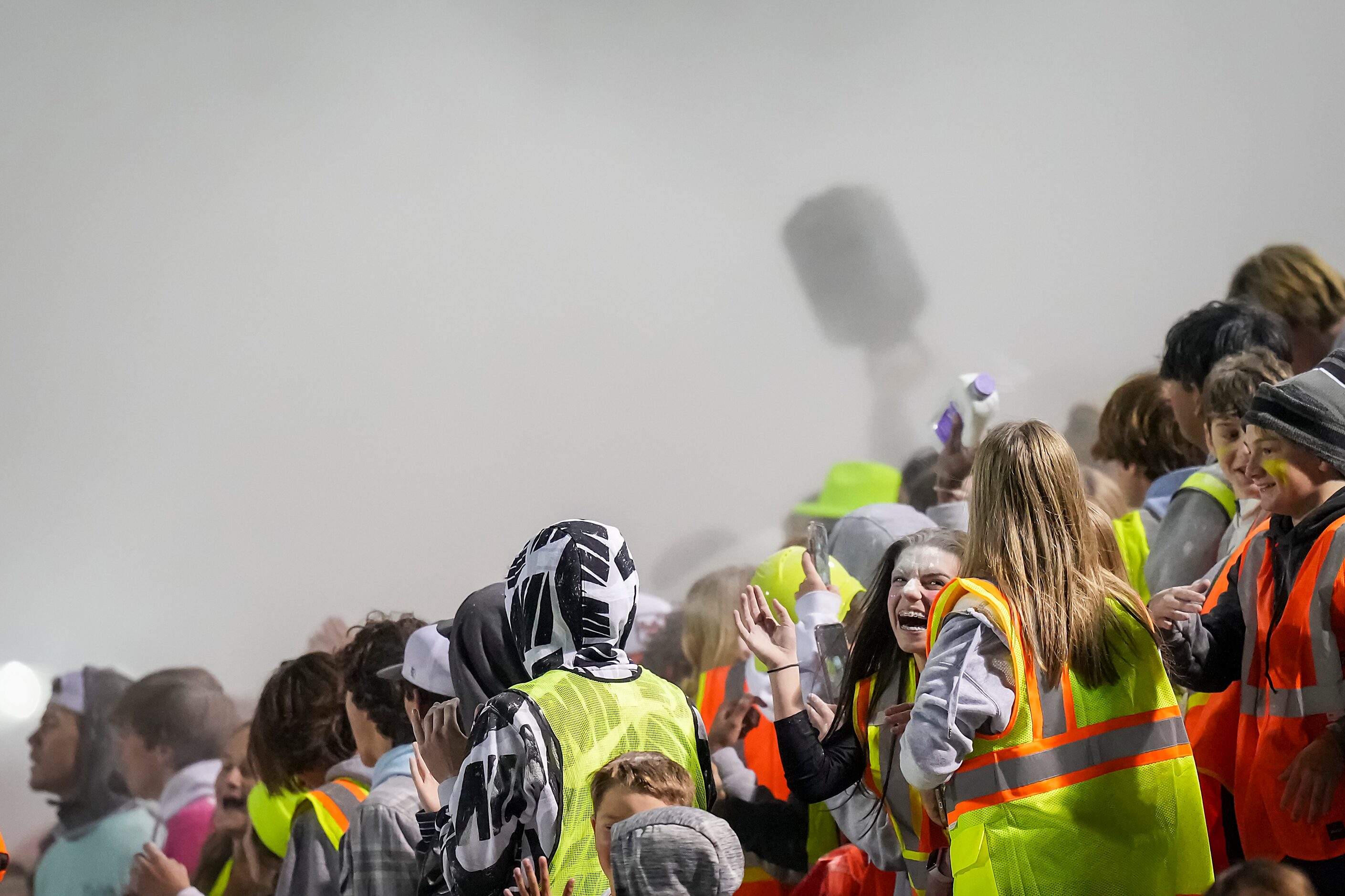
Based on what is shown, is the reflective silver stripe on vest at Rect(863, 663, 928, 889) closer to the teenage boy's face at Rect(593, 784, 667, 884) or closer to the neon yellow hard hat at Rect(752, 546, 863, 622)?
the teenage boy's face at Rect(593, 784, 667, 884)

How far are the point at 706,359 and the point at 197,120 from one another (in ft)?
6.08

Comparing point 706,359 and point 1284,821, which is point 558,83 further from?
point 1284,821

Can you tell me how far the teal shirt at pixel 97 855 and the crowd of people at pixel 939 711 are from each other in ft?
3.31

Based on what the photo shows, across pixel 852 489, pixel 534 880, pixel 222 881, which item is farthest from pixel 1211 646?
pixel 222 881

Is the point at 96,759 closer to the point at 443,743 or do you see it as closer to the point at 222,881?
the point at 222,881

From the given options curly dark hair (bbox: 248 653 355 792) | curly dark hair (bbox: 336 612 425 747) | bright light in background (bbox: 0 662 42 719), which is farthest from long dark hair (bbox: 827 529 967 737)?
bright light in background (bbox: 0 662 42 719)

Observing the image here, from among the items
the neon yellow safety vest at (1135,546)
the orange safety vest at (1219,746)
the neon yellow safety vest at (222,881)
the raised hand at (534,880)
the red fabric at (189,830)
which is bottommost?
the neon yellow safety vest at (222,881)

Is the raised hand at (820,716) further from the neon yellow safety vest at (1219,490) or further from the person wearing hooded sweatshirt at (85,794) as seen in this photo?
the person wearing hooded sweatshirt at (85,794)

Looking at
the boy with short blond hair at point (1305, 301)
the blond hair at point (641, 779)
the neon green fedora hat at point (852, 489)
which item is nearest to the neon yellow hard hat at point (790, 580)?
the blond hair at point (641, 779)

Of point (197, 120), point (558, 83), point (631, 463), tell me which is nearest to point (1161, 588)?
point (631, 463)

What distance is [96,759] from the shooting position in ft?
11.1

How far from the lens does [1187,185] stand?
4.06 m

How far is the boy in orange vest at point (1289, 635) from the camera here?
4.70 feet

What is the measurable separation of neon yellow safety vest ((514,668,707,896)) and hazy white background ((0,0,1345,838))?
232 cm
